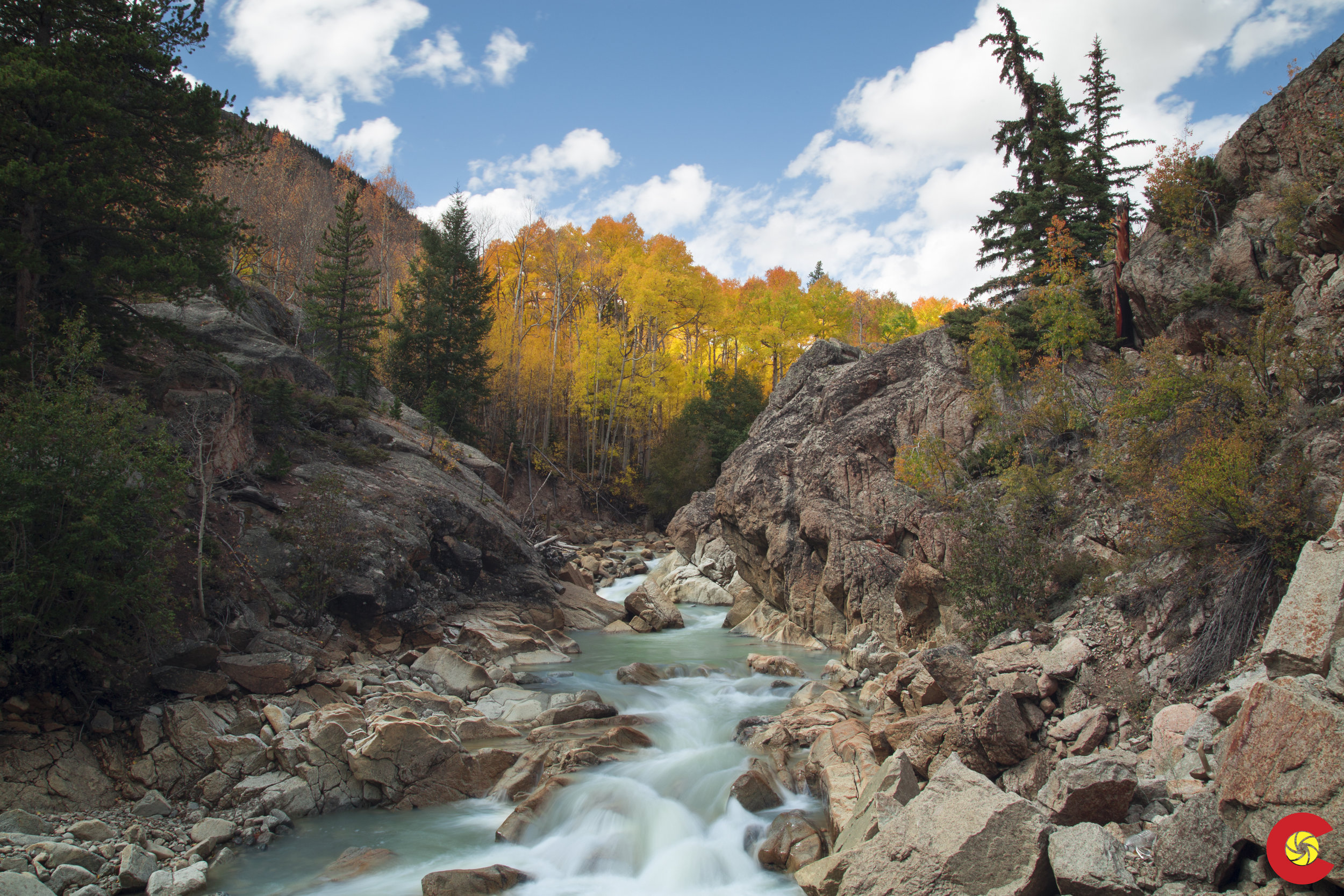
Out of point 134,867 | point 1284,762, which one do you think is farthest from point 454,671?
point 1284,762

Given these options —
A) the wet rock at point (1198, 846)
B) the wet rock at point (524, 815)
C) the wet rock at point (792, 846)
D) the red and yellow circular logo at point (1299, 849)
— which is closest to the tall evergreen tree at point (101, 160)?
the wet rock at point (524, 815)

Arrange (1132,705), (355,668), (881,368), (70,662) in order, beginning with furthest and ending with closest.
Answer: (881,368) → (355,668) → (70,662) → (1132,705)

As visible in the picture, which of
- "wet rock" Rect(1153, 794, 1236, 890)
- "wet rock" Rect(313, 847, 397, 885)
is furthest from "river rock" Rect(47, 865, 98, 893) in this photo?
"wet rock" Rect(1153, 794, 1236, 890)

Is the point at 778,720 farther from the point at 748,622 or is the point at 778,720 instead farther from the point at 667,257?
the point at 667,257

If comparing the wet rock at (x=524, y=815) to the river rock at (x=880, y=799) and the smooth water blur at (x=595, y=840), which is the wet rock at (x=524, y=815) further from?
the river rock at (x=880, y=799)

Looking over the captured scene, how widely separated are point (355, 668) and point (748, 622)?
12131 mm

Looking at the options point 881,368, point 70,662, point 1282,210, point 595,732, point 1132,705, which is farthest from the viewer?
point 881,368

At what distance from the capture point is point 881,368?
2066 centimetres

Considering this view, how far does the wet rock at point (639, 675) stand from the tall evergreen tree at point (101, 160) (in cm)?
1148

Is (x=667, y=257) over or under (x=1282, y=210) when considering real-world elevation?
over

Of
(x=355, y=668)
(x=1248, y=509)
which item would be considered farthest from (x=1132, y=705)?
(x=355, y=668)

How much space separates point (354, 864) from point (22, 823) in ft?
11.4

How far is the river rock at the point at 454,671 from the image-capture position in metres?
13.5

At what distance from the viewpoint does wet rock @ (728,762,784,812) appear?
9.12 metres
